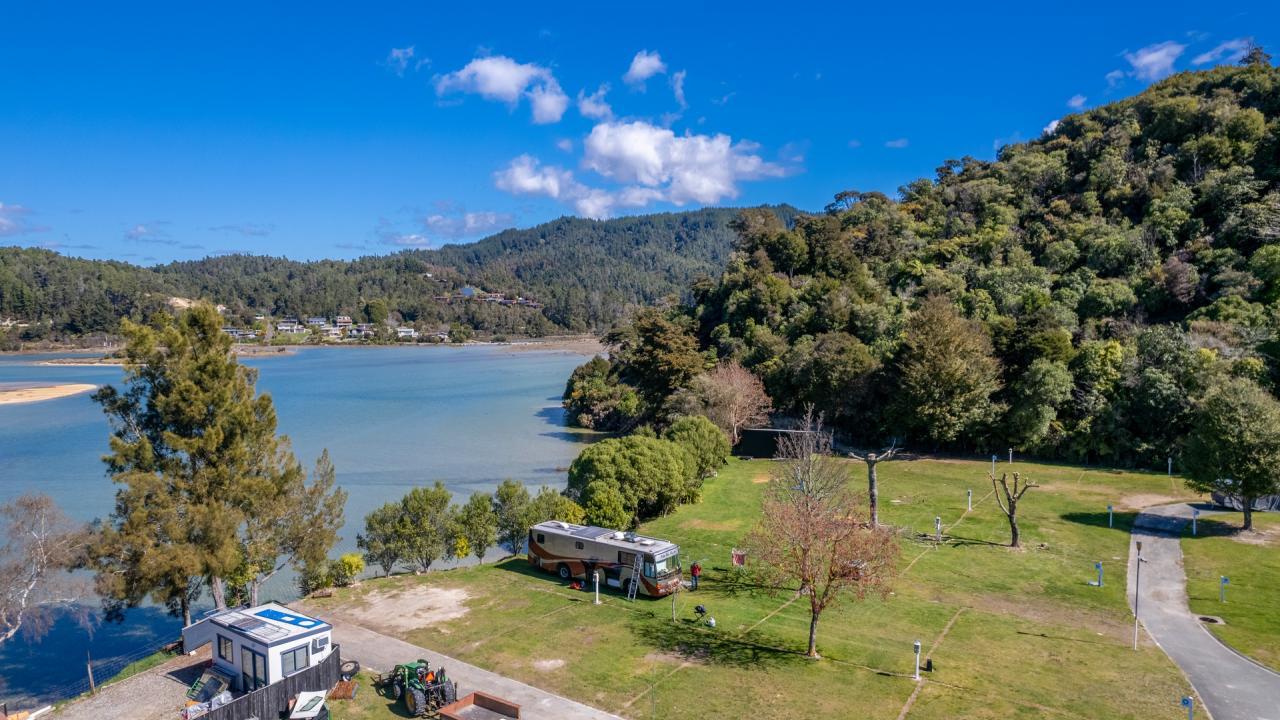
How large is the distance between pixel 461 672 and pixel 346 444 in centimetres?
4035

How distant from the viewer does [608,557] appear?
72.2 feet

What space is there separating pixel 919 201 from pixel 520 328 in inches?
5425

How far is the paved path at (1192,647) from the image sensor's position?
14.6m

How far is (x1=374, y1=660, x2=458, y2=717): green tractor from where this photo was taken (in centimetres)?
1490

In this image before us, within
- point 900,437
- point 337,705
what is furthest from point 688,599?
point 900,437

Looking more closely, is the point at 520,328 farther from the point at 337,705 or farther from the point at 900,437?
the point at 337,705

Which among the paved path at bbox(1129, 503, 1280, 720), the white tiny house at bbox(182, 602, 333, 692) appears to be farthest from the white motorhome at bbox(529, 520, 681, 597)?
the paved path at bbox(1129, 503, 1280, 720)

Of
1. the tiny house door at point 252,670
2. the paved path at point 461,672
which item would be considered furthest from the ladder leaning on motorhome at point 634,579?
the tiny house door at point 252,670

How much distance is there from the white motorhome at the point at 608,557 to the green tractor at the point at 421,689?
6.90m

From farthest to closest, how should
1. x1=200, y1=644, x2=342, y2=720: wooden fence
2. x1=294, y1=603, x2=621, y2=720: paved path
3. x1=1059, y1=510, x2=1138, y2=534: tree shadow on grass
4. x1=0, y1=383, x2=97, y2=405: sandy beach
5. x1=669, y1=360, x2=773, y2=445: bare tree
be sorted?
x1=0, y1=383, x2=97, y2=405: sandy beach < x1=669, y1=360, x2=773, y2=445: bare tree < x1=1059, y1=510, x2=1138, y2=534: tree shadow on grass < x1=294, y1=603, x2=621, y2=720: paved path < x1=200, y1=644, x2=342, y2=720: wooden fence

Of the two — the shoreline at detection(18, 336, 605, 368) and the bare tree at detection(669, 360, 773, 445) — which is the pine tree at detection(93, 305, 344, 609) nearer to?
the bare tree at detection(669, 360, 773, 445)

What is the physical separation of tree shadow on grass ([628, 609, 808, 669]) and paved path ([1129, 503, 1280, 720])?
27.6 feet

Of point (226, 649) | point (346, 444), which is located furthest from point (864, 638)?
point (346, 444)

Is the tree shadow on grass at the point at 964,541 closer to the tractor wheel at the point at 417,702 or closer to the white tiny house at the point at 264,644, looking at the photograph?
the tractor wheel at the point at 417,702
